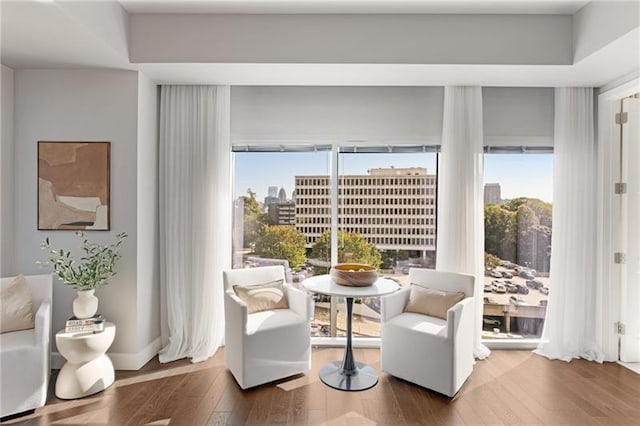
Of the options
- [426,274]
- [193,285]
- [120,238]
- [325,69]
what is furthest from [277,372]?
[325,69]

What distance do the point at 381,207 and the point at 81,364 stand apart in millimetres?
2831

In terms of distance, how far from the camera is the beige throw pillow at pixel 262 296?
9.78 ft

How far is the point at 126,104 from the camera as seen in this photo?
302 centimetres

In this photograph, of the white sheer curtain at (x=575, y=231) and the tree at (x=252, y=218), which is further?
the tree at (x=252, y=218)

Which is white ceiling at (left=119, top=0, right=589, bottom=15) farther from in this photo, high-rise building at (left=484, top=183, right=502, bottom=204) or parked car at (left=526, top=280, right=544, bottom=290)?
parked car at (left=526, top=280, right=544, bottom=290)

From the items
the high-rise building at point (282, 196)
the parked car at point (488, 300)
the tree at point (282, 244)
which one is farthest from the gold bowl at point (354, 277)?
the parked car at point (488, 300)

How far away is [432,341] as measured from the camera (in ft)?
8.63

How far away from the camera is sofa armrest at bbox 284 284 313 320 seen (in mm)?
2883

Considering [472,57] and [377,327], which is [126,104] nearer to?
[472,57]

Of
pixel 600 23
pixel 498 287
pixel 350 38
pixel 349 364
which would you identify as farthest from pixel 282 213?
pixel 600 23

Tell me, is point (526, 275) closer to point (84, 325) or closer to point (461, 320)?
point (461, 320)

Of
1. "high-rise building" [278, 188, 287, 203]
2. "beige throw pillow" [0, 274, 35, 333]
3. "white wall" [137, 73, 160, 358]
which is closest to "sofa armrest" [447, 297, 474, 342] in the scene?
"high-rise building" [278, 188, 287, 203]

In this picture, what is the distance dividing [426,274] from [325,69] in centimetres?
197

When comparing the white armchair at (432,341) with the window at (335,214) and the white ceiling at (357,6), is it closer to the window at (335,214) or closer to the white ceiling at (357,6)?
the window at (335,214)
